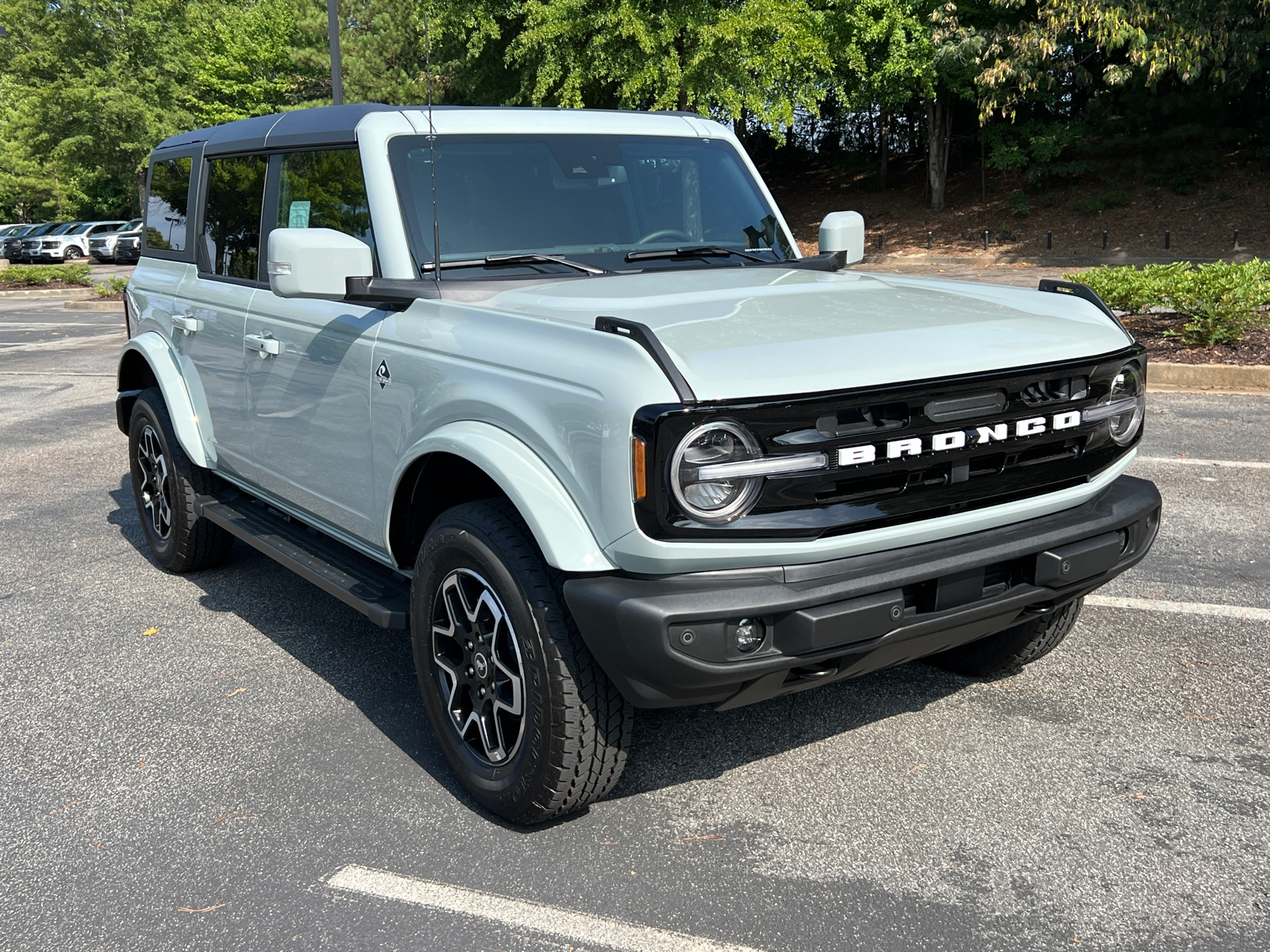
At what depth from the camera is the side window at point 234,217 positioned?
460 cm

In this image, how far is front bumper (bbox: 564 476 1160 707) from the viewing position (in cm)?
265

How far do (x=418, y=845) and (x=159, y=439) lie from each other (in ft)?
9.82

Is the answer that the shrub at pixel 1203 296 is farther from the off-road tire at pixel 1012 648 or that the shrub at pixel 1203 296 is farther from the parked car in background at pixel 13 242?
the parked car in background at pixel 13 242

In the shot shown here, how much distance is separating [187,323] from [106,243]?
4124 cm

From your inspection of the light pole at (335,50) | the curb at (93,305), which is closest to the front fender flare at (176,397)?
the light pole at (335,50)

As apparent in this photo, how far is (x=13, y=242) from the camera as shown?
1730 inches

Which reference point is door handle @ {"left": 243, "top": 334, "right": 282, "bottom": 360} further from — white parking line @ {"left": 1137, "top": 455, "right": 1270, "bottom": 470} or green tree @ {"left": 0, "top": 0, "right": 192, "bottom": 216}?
green tree @ {"left": 0, "top": 0, "right": 192, "bottom": 216}

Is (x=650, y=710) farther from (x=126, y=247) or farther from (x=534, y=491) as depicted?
(x=126, y=247)

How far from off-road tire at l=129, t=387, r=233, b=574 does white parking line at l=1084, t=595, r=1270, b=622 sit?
4.05 m

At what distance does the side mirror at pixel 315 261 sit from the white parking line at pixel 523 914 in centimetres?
169

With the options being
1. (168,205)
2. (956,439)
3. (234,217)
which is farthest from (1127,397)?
(168,205)

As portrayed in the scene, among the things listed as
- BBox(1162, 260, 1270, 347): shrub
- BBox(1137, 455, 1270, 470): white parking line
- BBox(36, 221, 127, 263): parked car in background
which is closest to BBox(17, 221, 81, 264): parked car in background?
BBox(36, 221, 127, 263): parked car in background

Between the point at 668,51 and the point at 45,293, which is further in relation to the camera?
the point at 45,293

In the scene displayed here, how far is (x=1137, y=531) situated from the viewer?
11.1 feet
